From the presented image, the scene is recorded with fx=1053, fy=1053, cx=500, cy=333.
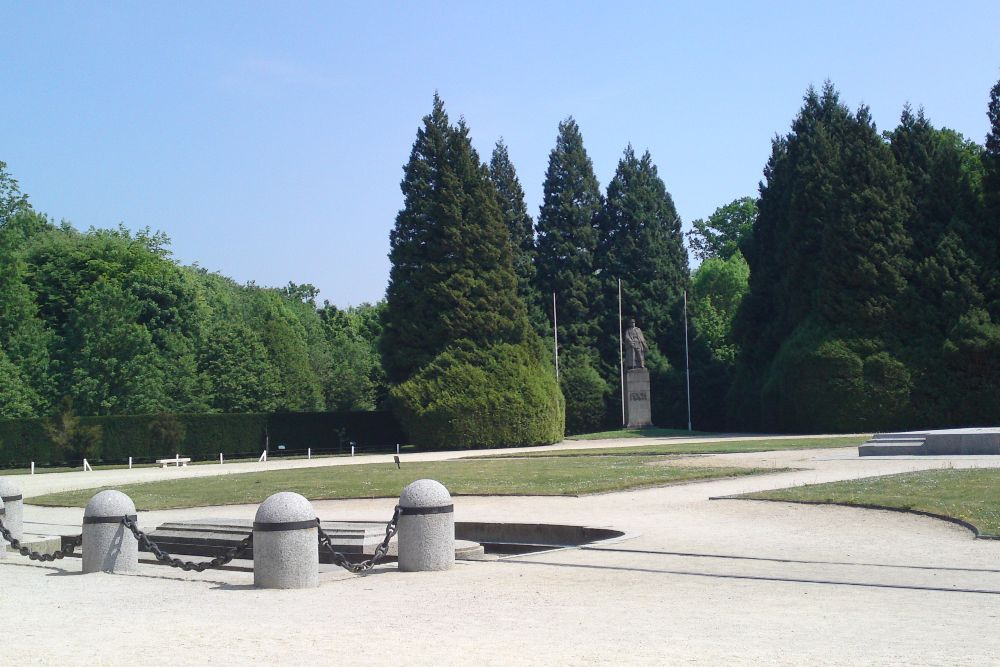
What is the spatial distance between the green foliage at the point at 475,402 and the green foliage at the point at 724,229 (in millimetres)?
42580

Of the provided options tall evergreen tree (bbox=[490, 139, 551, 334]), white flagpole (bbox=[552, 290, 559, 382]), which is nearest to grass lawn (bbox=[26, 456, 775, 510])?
white flagpole (bbox=[552, 290, 559, 382])

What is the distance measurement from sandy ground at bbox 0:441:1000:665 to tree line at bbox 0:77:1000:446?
37.3 meters

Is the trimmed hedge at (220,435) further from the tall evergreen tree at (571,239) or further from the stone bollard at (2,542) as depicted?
the stone bollard at (2,542)

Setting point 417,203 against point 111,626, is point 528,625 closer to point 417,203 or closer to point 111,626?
point 111,626

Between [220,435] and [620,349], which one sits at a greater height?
[620,349]

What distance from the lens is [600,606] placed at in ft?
29.1

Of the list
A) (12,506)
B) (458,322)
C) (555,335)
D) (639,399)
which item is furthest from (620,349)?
(12,506)

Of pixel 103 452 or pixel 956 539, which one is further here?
pixel 103 452

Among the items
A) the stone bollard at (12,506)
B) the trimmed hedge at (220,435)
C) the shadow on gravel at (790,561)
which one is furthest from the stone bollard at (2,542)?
the trimmed hedge at (220,435)

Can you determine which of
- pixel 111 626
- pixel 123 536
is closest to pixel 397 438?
pixel 123 536

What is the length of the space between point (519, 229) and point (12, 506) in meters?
61.6

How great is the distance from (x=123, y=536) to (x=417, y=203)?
45054 millimetres

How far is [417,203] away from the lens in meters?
56.2

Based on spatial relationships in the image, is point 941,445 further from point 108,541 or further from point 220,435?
point 220,435
